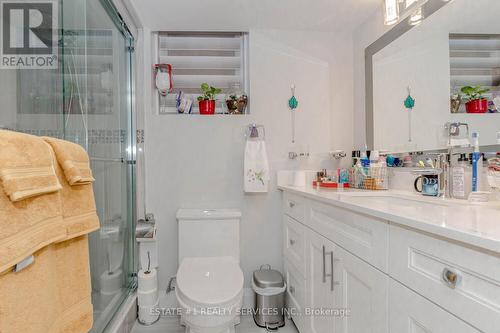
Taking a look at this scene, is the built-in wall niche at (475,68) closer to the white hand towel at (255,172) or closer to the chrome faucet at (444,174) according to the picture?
the chrome faucet at (444,174)

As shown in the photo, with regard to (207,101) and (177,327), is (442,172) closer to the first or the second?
(207,101)

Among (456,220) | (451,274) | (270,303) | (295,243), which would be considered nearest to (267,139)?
(295,243)

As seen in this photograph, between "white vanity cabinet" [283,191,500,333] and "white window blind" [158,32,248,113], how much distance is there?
1.19 meters

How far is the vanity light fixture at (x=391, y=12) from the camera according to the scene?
1721 mm

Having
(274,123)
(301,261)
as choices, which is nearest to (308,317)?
(301,261)

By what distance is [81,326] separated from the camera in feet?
3.18

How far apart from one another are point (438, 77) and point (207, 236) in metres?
1.63

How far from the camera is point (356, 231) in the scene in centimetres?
111

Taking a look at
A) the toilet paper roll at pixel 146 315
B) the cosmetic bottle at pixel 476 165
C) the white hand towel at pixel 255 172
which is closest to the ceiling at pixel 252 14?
the white hand towel at pixel 255 172

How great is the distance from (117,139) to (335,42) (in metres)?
1.80

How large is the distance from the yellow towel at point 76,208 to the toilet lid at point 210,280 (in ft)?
2.11

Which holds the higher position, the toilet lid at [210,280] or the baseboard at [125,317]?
the toilet lid at [210,280]

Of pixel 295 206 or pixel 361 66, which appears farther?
pixel 361 66

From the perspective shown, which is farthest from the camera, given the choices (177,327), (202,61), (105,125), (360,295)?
(202,61)
